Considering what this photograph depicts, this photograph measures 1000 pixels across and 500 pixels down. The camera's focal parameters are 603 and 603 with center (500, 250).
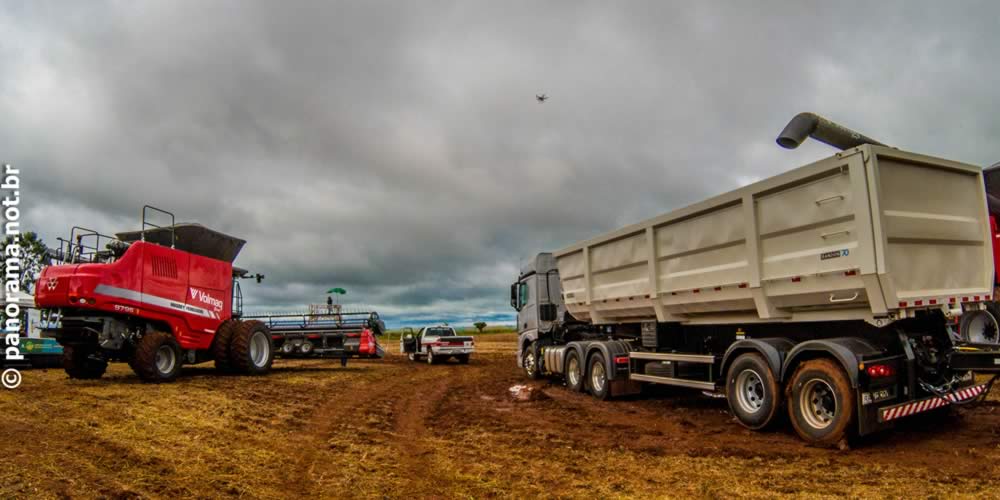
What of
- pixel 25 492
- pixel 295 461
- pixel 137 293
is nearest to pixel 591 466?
pixel 295 461

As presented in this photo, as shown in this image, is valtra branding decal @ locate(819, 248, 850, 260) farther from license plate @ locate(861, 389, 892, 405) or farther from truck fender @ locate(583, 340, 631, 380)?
truck fender @ locate(583, 340, 631, 380)

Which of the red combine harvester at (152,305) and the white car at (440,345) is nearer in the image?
the red combine harvester at (152,305)

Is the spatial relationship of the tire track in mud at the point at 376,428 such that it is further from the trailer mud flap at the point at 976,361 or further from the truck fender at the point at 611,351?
the trailer mud flap at the point at 976,361

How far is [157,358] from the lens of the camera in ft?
41.7

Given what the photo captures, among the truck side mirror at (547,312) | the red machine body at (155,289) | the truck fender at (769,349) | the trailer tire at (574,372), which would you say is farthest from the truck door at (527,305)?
the truck fender at (769,349)

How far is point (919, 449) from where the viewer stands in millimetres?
6598

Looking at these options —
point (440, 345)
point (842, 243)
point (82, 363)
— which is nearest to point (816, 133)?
point (842, 243)

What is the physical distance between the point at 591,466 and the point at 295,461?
122 inches

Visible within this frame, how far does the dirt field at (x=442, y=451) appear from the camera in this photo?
5.24 metres

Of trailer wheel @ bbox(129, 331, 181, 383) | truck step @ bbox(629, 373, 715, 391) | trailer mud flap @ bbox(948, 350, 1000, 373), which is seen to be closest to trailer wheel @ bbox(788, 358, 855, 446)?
trailer mud flap @ bbox(948, 350, 1000, 373)

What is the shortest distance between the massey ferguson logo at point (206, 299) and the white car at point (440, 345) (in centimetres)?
983

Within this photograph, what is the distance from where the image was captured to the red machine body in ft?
38.9

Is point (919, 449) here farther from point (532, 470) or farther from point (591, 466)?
point (532, 470)

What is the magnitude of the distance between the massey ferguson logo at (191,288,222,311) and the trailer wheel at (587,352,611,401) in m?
9.50
